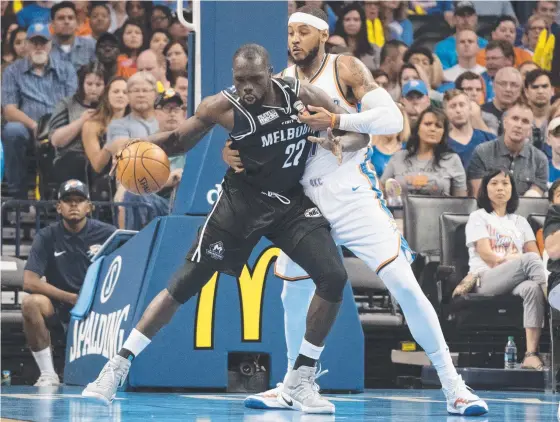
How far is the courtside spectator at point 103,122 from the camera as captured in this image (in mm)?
11078

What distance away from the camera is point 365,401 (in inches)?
263

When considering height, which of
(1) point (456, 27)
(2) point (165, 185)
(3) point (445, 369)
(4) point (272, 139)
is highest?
(1) point (456, 27)

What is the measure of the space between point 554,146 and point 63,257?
4.53 meters

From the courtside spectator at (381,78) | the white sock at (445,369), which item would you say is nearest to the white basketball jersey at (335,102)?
the white sock at (445,369)

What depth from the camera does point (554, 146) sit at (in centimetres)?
1030

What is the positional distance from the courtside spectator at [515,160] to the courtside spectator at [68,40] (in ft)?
14.9

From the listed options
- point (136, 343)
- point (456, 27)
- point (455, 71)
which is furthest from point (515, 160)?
point (136, 343)

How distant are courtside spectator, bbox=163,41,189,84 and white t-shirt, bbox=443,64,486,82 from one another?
3.26 metres

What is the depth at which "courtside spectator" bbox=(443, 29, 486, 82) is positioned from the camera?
549 inches

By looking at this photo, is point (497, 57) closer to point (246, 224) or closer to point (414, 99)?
point (414, 99)

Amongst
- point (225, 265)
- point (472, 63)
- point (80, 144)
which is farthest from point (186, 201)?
point (472, 63)

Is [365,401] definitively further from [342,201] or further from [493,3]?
[493,3]

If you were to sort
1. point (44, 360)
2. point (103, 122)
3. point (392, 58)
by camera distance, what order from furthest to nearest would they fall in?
point (392, 58)
point (103, 122)
point (44, 360)

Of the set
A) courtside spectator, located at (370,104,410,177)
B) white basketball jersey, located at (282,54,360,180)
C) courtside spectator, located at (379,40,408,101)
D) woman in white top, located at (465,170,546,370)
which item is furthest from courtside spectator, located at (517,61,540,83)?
white basketball jersey, located at (282,54,360,180)
